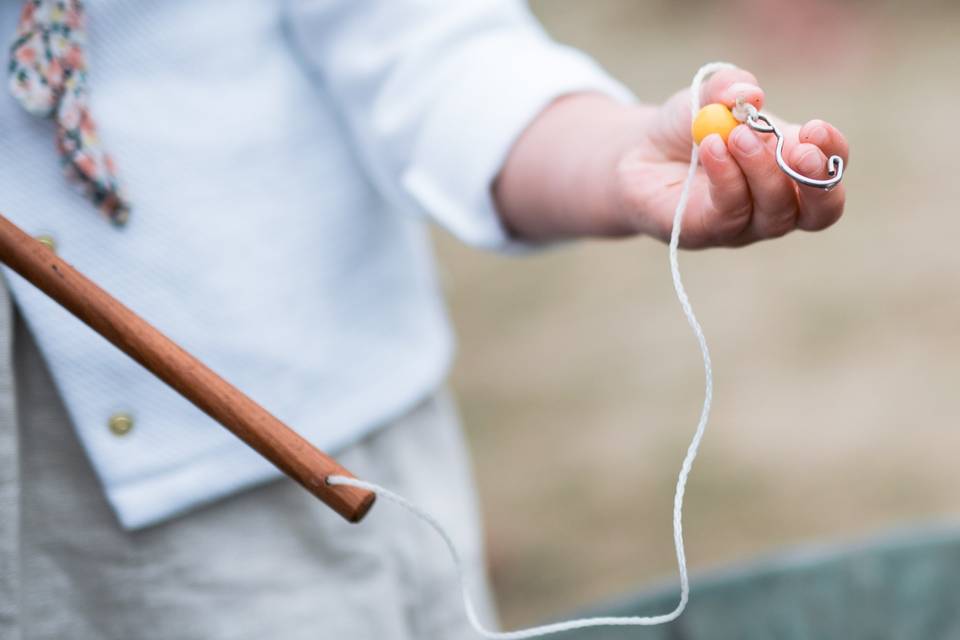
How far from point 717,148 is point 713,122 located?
0.02 m

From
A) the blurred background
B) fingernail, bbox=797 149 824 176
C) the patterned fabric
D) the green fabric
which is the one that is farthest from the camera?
the blurred background

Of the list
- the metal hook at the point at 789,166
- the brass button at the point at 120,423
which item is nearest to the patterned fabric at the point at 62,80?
the brass button at the point at 120,423

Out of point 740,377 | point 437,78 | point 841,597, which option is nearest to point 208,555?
point 437,78

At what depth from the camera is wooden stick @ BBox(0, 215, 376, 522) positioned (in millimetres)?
474

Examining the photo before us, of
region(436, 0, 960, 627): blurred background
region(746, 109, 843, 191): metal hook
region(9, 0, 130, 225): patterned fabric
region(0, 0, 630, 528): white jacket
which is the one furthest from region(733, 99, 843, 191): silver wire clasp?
region(436, 0, 960, 627): blurred background

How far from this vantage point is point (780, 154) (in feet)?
1.41

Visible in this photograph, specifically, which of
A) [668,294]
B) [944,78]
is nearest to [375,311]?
[668,294]

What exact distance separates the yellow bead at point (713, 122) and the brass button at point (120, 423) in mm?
343

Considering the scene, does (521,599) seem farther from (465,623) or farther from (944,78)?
(944,78)

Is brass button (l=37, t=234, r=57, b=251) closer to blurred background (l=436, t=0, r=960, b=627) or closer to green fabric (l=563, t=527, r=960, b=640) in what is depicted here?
green fabric (l=563, t=527, r=960, b=640)

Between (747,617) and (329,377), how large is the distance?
0.44 meters

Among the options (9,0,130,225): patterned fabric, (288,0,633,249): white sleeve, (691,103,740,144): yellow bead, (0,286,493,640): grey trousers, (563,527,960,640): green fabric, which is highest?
(9,0,130,225): patterned fabric

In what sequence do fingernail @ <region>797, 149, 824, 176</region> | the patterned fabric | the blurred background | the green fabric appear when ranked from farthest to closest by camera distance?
the blurred background, the green fabric, the patterned fabric, fingernail @ <region>797, 149, 824, 176</region>

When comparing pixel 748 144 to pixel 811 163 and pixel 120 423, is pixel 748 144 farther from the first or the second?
pixel 120 423
